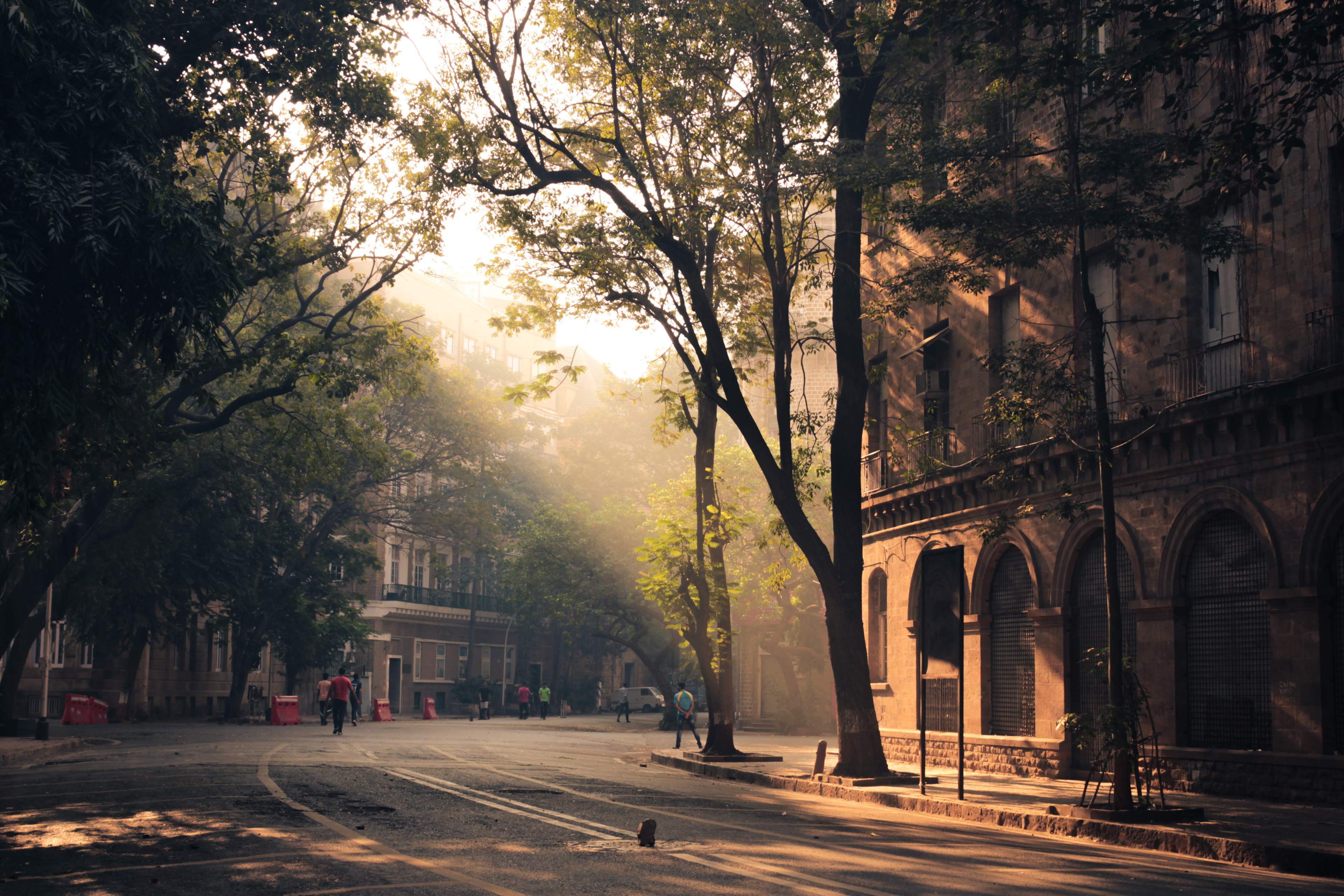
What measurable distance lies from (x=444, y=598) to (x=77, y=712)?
31565mm

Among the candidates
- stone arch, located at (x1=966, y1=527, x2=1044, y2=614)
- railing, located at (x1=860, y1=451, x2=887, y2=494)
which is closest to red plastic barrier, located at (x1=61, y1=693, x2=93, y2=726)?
railing, located at (x1=860, y1=451, x2=887, y2=494)

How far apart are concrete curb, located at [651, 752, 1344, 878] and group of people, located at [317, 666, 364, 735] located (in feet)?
58.9

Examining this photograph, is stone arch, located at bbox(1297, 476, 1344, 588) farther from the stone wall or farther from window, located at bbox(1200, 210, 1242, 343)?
the stone wall

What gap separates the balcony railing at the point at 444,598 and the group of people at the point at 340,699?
1499 cm

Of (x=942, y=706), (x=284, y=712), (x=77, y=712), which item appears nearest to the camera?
(x=942, y=706)

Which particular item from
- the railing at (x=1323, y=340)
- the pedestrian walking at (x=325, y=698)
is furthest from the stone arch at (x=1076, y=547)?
the pedestrian walking at (x=325, y=698)

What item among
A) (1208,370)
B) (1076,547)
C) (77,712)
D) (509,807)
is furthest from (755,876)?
(77,712)

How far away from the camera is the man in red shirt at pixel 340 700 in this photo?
3400cm

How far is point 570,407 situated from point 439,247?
245ft

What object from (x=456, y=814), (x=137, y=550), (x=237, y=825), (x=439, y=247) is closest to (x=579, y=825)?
(x=456, y=814)

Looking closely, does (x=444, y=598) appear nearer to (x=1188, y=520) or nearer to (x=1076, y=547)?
(x=1076, y=547)

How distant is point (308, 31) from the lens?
1736cm

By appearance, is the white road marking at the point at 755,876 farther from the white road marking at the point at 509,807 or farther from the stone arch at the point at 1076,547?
→ the stone arch at the point at 1076,547

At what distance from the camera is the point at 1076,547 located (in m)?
20.7
